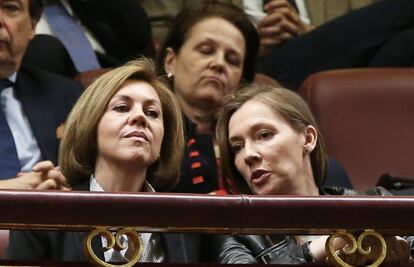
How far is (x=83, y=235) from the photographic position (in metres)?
1.37

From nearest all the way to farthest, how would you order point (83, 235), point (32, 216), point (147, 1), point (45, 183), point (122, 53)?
1. point (32, 216)
2. point (83, 235)
3. point (45, 183)
4. point (122, 53)
5. point (147, 1)

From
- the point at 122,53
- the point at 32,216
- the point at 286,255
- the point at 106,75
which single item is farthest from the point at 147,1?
the point at 32,216

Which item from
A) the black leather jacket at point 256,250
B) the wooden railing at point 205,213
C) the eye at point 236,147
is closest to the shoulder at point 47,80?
the eye at point 236,147

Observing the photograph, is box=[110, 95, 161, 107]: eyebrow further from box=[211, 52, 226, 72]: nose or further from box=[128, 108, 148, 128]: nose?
box=[211, 52, 226, 72]: nose

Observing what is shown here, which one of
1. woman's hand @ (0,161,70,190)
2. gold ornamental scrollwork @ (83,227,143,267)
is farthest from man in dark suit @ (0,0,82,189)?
gold ornamental scrollwork @ (83,227,143,267)

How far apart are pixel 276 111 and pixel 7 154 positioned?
41cm

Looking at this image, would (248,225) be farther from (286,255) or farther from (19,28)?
(19,28)

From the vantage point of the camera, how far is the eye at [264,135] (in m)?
1.58

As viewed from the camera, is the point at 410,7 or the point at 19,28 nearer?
the point at 19,28

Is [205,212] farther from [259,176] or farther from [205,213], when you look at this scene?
[259,176]

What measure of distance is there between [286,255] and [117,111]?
31 cm

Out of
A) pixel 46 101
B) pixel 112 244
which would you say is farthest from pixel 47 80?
pixel 112 244

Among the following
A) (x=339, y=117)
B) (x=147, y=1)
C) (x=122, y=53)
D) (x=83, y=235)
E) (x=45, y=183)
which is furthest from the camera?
(x=147, y=1)

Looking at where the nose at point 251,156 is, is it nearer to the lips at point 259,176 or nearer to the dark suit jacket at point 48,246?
the lips at point 259,176
